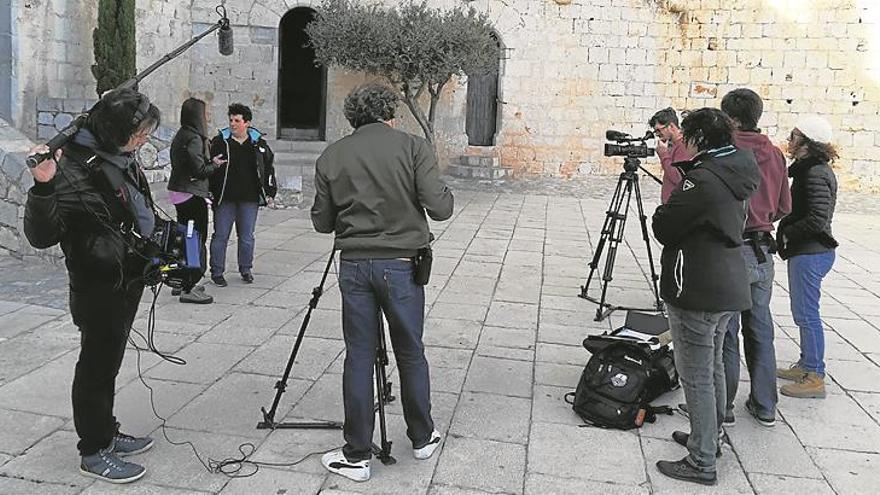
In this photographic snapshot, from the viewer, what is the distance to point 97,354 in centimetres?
301

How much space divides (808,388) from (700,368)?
1.50 m

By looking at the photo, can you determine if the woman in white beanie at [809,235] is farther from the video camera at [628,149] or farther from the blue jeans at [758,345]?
the video camera at [628,149]

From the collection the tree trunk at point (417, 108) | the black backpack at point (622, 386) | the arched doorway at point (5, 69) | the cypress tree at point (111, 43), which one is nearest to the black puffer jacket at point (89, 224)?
the black backpack at point (622, 386)

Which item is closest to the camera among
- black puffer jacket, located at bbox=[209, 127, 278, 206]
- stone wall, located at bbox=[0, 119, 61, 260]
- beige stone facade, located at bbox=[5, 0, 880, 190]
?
black puffer jacket, located at bbox=[209, 127, 278, 206]

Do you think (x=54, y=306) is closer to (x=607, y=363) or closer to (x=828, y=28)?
(x=607, y=363)

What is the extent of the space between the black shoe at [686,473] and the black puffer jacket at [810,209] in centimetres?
156

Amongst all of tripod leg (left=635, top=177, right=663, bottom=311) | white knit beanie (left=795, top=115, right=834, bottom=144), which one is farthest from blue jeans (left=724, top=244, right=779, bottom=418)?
tripod leg (left=635, top=177, right=663, bottom=311)

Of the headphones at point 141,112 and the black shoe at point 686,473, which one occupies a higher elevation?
the headphones at point 141,112

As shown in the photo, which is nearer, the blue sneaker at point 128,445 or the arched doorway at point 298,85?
the blue sneaker at point 128,445

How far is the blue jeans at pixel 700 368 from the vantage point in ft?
10.5

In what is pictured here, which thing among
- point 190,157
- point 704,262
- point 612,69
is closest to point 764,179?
point 704,262

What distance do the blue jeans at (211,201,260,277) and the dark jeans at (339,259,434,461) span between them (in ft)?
10.9

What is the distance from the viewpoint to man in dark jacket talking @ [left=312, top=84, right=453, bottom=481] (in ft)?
10.2

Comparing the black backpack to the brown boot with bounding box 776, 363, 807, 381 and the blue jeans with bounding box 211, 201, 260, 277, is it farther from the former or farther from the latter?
the blue jeans with bounding box 211, 201, 260, 277
